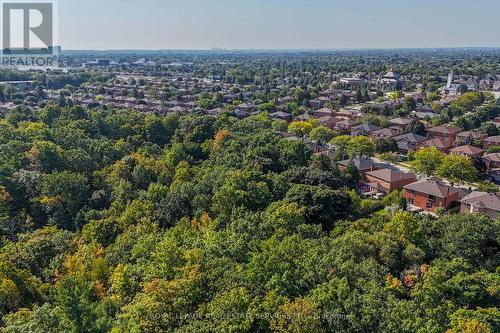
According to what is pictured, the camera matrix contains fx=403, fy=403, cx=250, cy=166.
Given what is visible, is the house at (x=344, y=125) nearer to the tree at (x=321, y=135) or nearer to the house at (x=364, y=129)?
the house at (x=364, y=129)

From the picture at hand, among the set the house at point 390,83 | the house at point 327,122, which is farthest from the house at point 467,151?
the house at point 390,83

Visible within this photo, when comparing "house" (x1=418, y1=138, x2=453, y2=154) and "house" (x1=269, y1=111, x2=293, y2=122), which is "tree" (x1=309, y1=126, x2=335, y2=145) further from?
"house" (x1=269, y1=111, x2=293, y2=122)

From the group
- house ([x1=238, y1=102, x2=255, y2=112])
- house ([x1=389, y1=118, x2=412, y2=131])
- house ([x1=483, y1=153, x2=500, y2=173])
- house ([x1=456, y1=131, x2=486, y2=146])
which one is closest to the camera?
house ([x1=483, y1=153, x2=500, y2=173])

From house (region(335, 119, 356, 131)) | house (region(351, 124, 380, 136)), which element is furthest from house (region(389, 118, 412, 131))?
house (region(335, 119, 356, 131))

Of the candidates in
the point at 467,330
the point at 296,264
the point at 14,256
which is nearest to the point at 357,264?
the point at 296,264

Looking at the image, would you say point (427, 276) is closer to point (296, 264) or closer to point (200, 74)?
point (296, 264)
